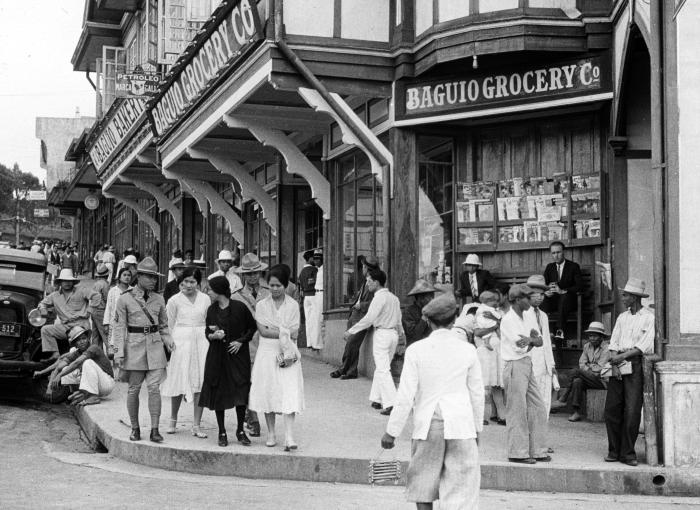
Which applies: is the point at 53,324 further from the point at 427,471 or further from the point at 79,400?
the point at 427,471

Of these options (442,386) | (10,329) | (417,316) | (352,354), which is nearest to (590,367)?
(417,316)

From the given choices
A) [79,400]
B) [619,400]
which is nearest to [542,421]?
[619,400]

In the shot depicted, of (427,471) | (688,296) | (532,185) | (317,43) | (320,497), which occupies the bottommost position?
(320,497)

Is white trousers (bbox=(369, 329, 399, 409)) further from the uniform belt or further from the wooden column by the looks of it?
the uniform belt

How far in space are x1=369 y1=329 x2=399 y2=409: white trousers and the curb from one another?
2568 mm

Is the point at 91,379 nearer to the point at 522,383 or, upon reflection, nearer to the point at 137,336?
the point at 137,336

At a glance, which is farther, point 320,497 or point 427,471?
point 320,497

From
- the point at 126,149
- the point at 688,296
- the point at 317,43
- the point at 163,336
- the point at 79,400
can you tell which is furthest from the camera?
the point at 126,149

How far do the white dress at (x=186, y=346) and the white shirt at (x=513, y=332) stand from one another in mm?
3099

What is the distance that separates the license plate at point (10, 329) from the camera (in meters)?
15.1

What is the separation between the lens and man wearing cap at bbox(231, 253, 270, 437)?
1114cm

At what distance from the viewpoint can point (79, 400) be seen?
13672mm

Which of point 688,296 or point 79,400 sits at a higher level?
point 688,296

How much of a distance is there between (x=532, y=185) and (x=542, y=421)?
4998 millimetres
